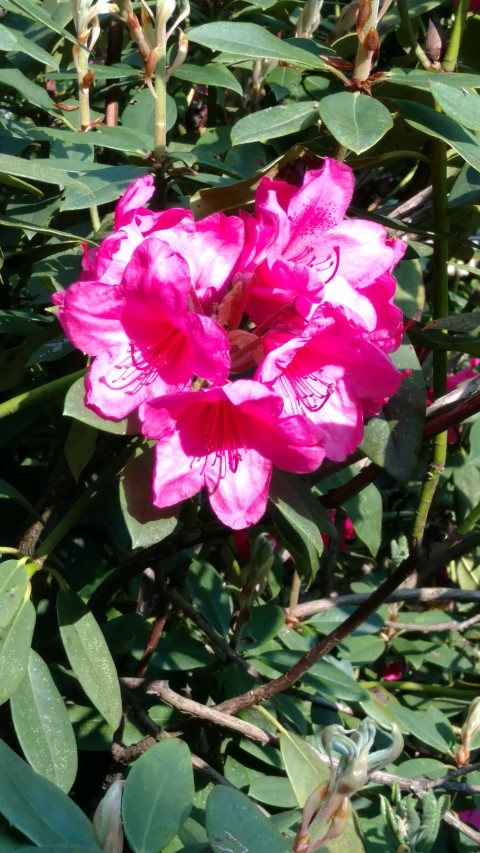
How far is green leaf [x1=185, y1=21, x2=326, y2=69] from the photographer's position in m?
0.90

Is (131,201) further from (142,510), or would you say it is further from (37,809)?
(37,809)

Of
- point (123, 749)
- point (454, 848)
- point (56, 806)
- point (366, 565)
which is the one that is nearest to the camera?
point (56, 806)

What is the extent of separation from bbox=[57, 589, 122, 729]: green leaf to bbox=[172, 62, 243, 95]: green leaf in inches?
25.6

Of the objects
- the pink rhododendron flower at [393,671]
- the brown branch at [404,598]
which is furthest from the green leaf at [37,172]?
the pink rhododendron flower at [393,671]

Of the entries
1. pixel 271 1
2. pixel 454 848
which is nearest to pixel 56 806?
pixel 454 848

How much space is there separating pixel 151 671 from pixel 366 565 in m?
0.61

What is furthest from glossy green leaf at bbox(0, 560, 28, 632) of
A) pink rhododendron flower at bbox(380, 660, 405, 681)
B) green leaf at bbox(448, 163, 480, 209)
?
pink rhododendron flower at bbox(380, 660, 405, 681)

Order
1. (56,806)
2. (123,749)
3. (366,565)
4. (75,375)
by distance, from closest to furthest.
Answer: (56,806) < (75,375) < (123,749) < (366,565)

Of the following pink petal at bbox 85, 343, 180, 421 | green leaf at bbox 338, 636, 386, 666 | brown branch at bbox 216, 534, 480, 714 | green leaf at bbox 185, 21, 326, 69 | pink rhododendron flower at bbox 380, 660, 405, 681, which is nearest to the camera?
pink petal at bbox 85, 343, 180, 421

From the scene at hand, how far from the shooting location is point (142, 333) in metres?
0.82

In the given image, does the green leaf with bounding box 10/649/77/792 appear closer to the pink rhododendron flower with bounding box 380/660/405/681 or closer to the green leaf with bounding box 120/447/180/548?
the green leaf with bounding box 120/447/180/548

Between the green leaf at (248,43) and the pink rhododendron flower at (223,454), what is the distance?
1.22 ft

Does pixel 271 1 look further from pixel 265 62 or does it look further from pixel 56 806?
pixel 56 806

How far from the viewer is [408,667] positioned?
5.90ft
